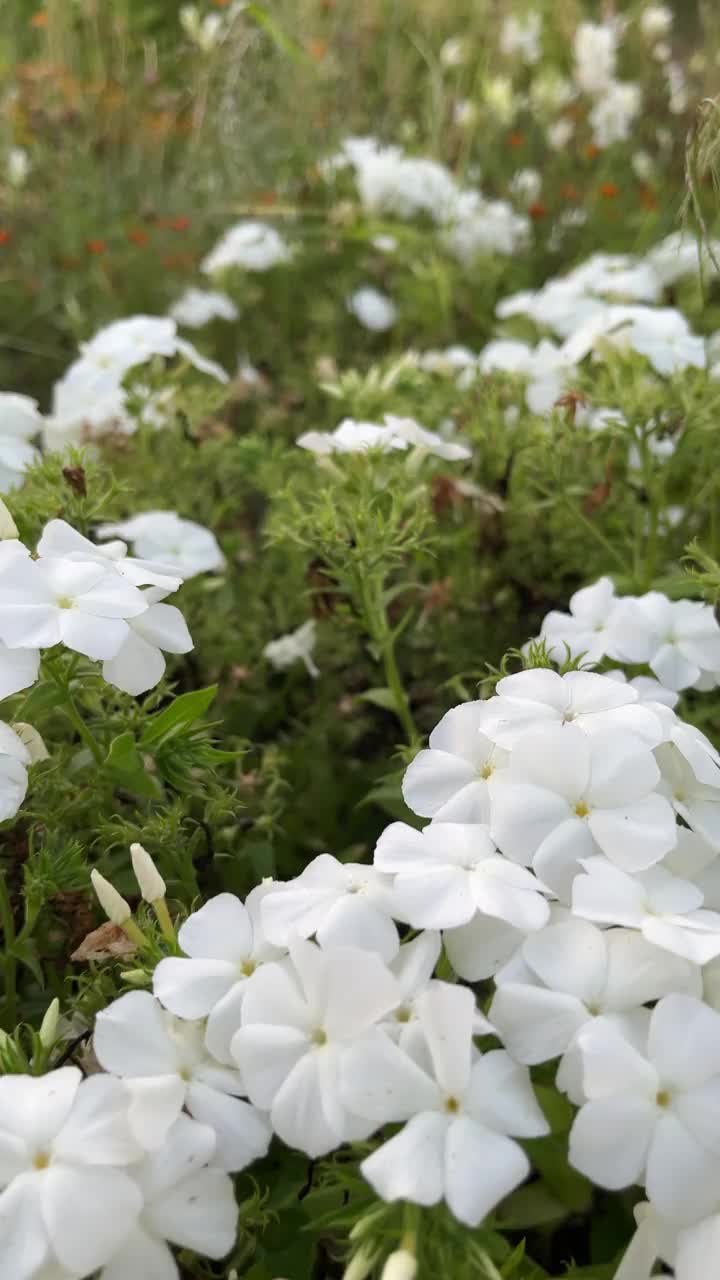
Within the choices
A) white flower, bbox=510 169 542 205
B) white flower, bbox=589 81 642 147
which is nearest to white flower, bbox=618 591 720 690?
white flower, bbox=510 169 542 205

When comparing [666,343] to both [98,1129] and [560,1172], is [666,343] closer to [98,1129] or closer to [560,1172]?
[560,1172]

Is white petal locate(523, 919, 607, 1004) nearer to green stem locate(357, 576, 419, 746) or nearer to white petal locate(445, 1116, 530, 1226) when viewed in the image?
white petal locate(445, 1116, 530, 1226)

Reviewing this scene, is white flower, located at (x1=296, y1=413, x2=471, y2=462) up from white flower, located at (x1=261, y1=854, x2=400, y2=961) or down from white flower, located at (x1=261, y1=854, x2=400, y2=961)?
up

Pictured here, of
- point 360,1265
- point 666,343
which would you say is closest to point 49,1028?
point 360,1265

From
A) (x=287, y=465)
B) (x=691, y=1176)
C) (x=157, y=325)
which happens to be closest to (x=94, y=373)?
(x=157, y=325)

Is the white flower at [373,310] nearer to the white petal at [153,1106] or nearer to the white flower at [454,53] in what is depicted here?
the white flower at [454,53]

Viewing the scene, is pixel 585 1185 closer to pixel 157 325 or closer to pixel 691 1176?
pixel 691 1176
